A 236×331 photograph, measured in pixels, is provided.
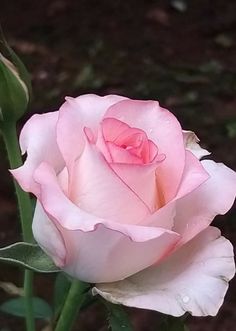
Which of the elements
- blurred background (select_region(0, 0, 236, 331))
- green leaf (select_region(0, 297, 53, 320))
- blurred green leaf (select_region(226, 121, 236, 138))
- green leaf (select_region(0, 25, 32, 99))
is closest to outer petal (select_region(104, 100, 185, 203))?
green leaf (select_region(0, 25, 32, 99))

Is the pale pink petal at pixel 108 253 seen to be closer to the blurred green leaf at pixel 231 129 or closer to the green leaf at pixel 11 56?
the green leaf at pixel 11 56

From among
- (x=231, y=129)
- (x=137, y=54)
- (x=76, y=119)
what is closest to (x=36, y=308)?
(x=76, y=119)

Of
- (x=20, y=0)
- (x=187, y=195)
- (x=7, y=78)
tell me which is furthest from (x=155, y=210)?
(x=20, y=0)

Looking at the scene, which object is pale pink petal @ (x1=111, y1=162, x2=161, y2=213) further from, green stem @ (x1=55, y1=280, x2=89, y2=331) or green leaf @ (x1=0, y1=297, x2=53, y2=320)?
green leaf @ (x1=0, y1=297, x2=53, y2=320)

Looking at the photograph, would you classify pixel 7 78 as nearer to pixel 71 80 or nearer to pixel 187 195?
pixel 187 195

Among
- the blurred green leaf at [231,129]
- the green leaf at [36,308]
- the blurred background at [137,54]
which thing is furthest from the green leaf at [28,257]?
the blurred green leaf at [231,129]

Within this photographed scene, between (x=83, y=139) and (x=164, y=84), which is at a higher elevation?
(x=83, y=139)

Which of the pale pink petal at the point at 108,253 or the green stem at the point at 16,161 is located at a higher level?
the pale pink petal at the point at 108,253
